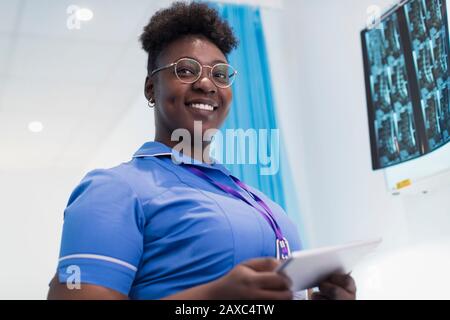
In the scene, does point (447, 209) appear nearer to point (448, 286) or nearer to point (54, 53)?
point (448, 286)

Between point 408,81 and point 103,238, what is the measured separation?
1.47 m

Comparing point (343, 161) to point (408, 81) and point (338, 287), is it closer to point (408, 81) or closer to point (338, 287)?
point (408, 81)

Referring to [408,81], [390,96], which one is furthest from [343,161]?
[408,81]

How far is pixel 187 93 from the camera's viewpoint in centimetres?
98

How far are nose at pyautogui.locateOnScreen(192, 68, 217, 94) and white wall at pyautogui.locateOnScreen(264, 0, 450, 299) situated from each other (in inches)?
45.8

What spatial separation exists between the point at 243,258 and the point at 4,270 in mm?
3374

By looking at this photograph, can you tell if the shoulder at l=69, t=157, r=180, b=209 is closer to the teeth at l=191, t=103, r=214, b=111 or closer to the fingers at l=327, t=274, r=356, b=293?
the teeth at l=191, t=103, r=214, b=111

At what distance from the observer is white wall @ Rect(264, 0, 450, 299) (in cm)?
188

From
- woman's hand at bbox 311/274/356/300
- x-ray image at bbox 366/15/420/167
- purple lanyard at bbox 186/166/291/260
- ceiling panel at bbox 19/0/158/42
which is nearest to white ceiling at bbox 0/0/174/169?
ceiling panel at bbox 19/0/158/42

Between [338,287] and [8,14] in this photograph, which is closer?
[338,287]

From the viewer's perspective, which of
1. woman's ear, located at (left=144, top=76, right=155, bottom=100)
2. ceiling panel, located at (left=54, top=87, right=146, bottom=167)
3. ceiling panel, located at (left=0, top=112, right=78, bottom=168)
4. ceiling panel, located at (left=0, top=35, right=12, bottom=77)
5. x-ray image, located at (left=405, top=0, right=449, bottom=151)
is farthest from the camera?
ceiling panel, located at (left=0, top=112, right=78, bottom=168)

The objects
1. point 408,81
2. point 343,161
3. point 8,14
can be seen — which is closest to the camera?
point 408,81

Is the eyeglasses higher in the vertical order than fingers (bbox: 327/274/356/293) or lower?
higher

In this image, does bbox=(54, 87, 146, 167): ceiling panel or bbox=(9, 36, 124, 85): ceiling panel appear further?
bbox=(54, 87, 146, 167): ceiling panel
